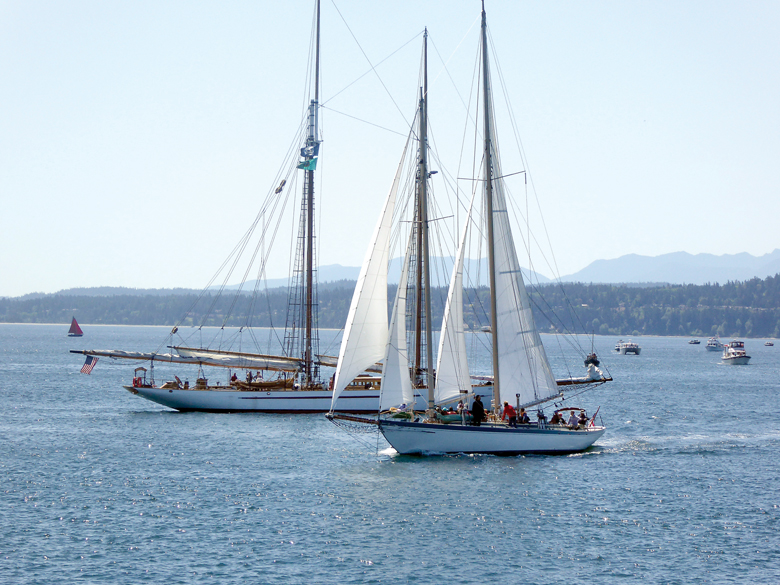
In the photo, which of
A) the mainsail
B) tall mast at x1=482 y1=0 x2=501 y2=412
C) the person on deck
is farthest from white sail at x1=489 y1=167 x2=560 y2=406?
the person on deck

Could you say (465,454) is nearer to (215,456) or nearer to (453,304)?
(453,304)

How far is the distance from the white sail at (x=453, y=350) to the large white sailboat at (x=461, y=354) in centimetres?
5

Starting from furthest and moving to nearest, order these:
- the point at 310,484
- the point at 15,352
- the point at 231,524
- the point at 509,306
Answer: the point at 15,352
the point at 509,306
the point at 310,484
the point at 231,524

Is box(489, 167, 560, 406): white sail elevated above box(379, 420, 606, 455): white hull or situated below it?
above

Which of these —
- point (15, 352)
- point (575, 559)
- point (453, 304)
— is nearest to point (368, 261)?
point (453, 304)

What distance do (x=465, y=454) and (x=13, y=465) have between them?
20.2 metres

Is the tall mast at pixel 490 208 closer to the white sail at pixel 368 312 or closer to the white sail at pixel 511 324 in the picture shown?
the white sail at pixel 511 324

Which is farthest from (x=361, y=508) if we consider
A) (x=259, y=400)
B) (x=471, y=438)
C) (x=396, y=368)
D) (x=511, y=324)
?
(x=259, y=400)

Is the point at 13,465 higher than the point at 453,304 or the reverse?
the reverse

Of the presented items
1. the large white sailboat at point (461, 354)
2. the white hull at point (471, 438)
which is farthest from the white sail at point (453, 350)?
the white hull at point (471, 438)

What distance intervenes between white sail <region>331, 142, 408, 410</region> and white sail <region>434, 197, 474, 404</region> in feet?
9.85

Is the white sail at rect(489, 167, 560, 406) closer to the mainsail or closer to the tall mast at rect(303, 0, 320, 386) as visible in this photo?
the mainsail

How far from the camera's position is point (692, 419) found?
60.6 meters

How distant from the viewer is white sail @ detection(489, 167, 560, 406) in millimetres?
40969
